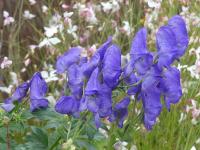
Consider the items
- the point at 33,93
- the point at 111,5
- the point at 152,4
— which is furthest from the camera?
the point at 111,5

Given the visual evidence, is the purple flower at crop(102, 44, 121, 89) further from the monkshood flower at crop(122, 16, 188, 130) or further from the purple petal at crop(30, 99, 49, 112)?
the purple petal at crop(30, 99, 49, 112)

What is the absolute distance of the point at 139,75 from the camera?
62.9 inches

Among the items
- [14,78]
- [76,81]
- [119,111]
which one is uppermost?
[76,81]

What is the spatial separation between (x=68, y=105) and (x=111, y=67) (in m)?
0.20

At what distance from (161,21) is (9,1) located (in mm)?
1793

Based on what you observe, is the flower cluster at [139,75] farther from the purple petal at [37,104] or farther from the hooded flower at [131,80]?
the purple petal at [37,104]

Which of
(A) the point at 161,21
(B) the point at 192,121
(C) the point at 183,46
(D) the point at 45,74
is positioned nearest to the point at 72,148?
(C) the point at 183,46

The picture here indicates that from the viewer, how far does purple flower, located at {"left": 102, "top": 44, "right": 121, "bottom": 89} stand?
5.07 ft

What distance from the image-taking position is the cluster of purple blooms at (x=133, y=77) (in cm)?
156

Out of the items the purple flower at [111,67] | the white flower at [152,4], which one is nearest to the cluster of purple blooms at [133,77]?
the purple flower at [111,67]

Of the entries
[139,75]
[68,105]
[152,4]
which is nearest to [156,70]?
[139,75]

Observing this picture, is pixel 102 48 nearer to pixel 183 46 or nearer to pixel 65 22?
pixel 183 46

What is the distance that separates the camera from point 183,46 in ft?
5.30

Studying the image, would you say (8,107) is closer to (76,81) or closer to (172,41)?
(76,81)
